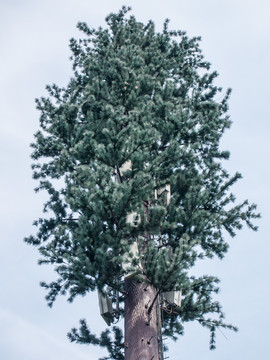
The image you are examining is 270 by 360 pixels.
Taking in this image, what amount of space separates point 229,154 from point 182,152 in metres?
2.54

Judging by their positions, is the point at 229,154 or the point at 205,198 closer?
the point at 205,198

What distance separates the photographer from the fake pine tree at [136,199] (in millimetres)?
8062

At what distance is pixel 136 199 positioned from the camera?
8422 mm

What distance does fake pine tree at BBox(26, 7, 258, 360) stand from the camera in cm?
806

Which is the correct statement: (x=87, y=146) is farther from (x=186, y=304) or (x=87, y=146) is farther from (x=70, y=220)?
(x=186, y=304)

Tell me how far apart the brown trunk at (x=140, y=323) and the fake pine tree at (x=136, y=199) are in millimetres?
20

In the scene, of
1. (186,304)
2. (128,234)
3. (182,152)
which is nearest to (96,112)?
(182,152)

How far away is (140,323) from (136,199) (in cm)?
233

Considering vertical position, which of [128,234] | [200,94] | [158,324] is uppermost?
[200,94]

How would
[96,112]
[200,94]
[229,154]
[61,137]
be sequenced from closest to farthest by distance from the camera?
[61,137]
[96,112]
[229,154]
[200,94]

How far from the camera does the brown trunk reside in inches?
315

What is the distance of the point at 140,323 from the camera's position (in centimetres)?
832

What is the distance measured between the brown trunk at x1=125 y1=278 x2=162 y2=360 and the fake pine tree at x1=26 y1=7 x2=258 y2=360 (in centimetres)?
2

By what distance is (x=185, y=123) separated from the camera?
32.8 feet
